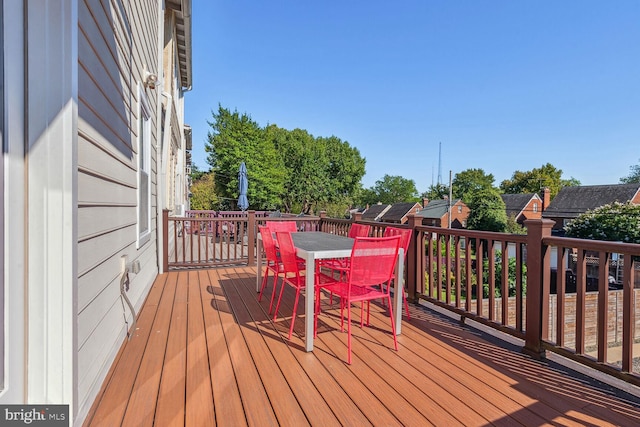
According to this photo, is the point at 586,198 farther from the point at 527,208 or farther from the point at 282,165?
the point at 282,165

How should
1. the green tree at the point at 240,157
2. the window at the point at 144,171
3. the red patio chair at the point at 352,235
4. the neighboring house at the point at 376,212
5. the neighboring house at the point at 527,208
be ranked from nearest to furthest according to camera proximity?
the window at the point at 144,171 → the red patio chair at the point at 352,235 → the green tree at the point at 240,157 → the neighboring house at the point at 527,208 → the neighboring house at the point at 376,212

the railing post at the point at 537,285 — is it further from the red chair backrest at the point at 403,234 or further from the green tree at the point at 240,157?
the green tree at the point at 240,157

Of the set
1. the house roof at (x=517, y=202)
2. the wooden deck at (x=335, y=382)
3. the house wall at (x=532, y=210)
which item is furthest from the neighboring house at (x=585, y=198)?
the wooden deck at (x=335, y=382)

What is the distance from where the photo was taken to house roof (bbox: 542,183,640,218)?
2608 cm

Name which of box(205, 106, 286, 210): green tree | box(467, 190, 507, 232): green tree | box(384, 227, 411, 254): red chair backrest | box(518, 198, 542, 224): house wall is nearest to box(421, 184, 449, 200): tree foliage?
box(518, 198, 542, 224): house wall

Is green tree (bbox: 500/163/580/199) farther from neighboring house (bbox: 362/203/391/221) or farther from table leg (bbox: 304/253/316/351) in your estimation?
table leg (bbox: 304/253/316/351)

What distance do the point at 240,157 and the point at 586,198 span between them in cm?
3067

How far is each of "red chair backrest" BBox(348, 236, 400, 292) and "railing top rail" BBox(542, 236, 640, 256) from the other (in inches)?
41.7

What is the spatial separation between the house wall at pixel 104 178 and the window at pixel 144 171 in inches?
11.0

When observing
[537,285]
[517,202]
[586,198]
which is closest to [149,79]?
[537,285]

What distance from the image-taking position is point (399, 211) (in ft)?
126

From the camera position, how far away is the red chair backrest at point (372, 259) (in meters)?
2.39

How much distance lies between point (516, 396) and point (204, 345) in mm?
2170

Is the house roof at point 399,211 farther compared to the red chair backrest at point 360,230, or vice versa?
the house roof at point 399,211
